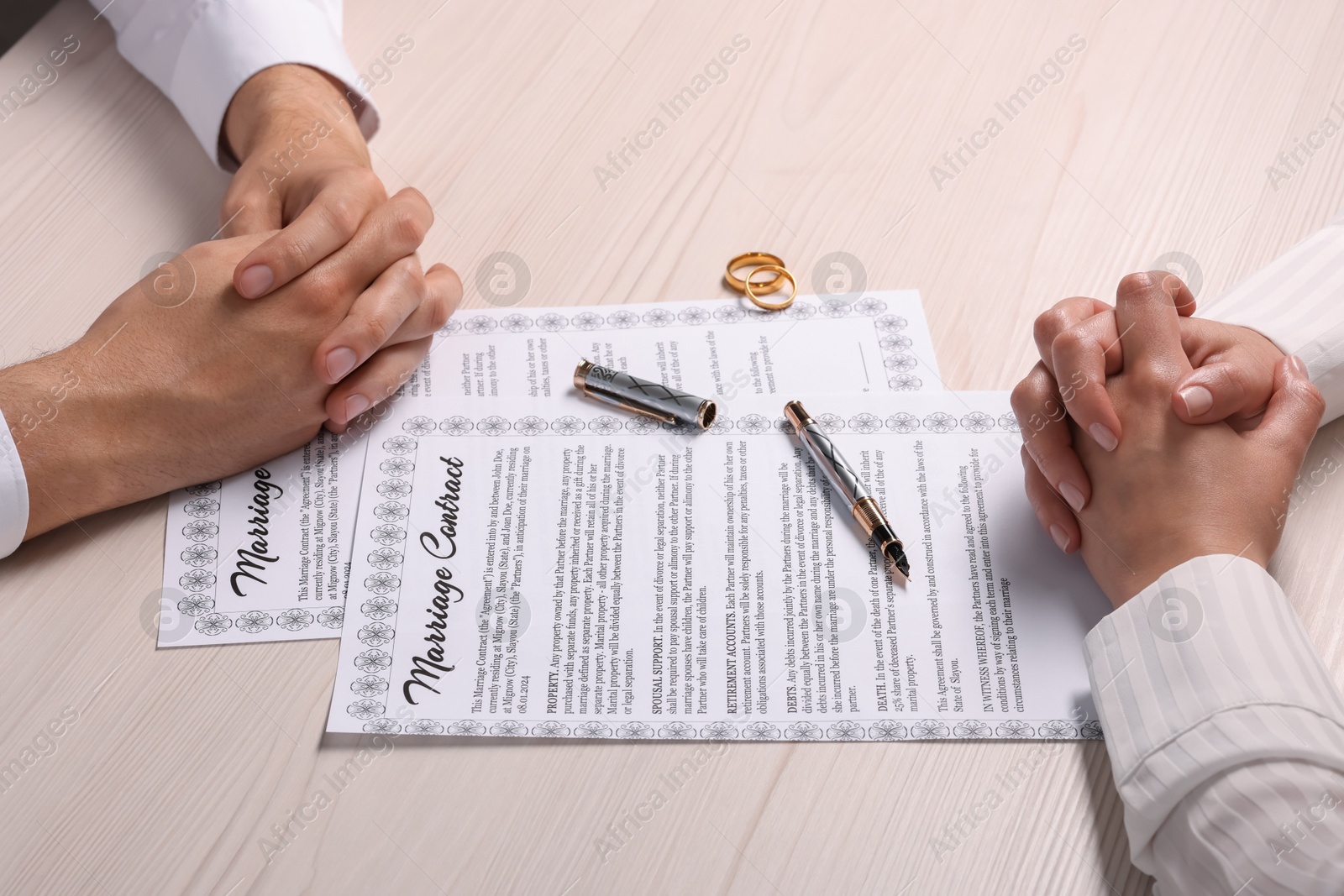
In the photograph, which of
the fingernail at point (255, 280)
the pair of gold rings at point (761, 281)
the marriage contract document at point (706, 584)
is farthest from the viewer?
the pair of gold rings at point (761, 281)

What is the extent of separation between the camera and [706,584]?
628 mm

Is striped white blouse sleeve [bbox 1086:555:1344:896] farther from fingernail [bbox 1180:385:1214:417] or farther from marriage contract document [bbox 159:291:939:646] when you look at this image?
marriage contract document [bbox 159:291:939:646]

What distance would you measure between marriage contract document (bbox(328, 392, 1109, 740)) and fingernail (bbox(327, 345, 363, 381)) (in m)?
0.06

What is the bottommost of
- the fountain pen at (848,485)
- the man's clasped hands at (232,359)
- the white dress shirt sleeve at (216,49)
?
the fountain pen at (848,485)

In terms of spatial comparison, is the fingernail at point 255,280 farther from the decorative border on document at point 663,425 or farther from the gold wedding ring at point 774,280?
the gold wedding ring at point 774,280

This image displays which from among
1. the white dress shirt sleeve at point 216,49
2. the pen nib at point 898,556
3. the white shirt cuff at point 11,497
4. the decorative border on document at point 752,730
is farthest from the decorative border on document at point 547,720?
the white dress shirt sleeve at point 216,49

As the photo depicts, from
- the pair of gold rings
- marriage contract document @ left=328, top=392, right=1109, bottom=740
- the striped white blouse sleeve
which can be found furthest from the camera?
the pair of gold rings

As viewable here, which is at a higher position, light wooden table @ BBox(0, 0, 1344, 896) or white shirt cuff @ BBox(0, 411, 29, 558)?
white shirt cuff @ BBox(0, 411, 29, 558)

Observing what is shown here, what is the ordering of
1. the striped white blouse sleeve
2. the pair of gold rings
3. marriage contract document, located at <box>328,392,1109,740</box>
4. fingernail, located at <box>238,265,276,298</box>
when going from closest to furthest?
the striped white blouse sleeve → marriage contract document, located at <box>328,392,1109,740</box> → fingernail, located at <box>238,265,276,298</box> → the pair of gold rings

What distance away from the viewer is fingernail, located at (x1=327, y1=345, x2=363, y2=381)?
68 centimetres

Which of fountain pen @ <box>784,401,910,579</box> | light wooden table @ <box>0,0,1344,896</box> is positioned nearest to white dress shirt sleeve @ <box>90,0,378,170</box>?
light wooden table @ <box>0,0,1344,896</box>

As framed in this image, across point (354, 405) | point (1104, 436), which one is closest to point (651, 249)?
point (354, 405)

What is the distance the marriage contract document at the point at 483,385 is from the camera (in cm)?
63

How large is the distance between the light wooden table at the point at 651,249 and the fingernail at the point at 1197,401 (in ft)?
0.44
